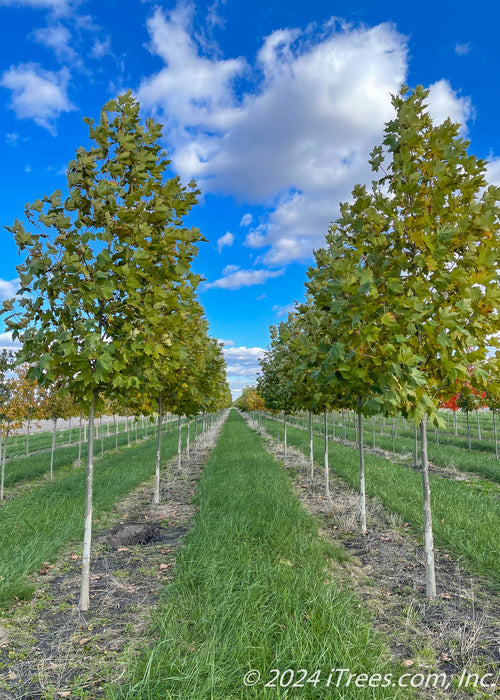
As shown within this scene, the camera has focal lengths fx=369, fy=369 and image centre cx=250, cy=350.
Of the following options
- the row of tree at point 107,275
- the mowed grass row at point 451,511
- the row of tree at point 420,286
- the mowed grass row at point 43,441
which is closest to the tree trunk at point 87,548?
the row of tree at point 107,275

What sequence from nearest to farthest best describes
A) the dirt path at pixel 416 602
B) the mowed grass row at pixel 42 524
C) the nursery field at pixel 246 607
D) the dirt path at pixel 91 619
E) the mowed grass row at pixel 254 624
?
the mowed grass row at pixel 254 624
the nursery field at pixel 246 607
the dirt path at pixel 91 619
the dirt path at pixel 416 602
the mowed grass row at pixel 42 524

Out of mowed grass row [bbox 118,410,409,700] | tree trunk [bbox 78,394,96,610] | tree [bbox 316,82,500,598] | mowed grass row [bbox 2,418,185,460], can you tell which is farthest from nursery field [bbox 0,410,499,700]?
mowed grass row [bbox 2,418,185,460]

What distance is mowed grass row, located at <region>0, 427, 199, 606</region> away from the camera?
4.84 metres

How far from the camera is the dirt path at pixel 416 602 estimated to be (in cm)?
346

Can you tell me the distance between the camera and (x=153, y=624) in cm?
370

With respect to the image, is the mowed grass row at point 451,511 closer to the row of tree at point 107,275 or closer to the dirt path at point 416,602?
the dirt path at point 416,602

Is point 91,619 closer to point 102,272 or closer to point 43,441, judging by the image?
point 102,272

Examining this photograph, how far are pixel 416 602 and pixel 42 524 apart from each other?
20.1ft

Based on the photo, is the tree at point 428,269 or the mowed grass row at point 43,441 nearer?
the tree at point 428,269

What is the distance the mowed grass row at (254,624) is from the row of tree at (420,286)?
70.2 inches

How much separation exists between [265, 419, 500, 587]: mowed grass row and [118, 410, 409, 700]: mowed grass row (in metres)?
1.96

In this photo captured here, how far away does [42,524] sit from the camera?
6602 mm

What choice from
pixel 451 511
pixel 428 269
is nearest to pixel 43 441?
pixel 451 511

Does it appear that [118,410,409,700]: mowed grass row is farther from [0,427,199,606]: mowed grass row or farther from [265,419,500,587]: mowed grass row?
[0,427,199,606]: mowed grass row
